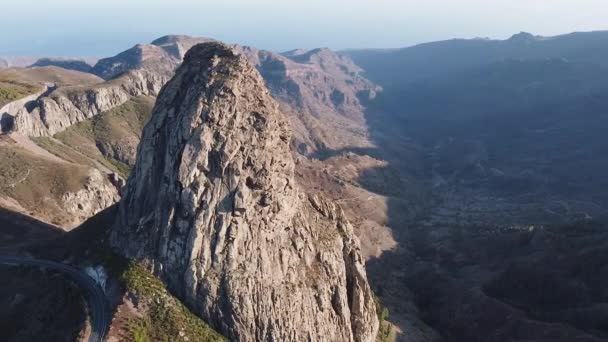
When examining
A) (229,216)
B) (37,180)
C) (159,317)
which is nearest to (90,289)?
(159,317)

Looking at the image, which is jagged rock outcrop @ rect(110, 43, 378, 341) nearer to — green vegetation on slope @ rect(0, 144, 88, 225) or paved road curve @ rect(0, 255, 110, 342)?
paved road curve @ rect(0, 255, 110, 342)

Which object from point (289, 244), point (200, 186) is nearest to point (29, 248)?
point (200, 186)

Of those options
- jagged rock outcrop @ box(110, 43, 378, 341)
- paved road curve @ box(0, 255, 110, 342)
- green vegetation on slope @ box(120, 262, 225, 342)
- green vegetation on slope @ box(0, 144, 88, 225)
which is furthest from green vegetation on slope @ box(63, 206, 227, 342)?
green vegetation on slope @ box(0, 144, 88, 225)

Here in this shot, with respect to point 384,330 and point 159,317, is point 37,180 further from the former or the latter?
point 384,330

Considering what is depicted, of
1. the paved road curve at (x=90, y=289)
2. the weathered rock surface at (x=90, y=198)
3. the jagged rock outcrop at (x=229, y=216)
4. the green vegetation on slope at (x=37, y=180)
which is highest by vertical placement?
the jagged rock outcrop at (x=229, y=216)

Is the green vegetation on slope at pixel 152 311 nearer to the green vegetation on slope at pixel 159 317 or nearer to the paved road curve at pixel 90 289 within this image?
the green vegetation on slope at pixel 159 317

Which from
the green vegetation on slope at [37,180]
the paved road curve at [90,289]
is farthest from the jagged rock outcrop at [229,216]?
the green vegetation on slope at [37,180]
